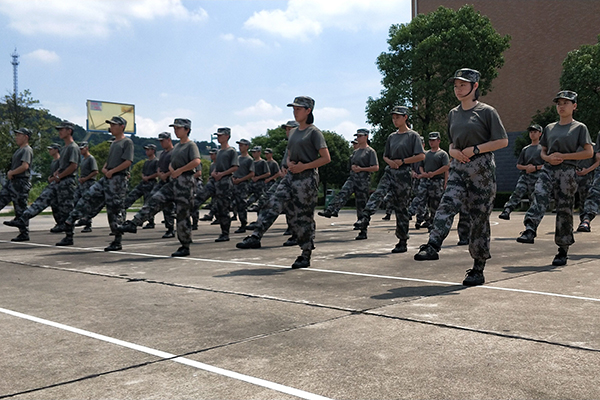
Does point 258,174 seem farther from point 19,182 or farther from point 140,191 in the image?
point 19,182

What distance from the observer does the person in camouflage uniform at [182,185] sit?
30.0ft

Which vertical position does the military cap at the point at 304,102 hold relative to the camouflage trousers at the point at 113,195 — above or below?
above

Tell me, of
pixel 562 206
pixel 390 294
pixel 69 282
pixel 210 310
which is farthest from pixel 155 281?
pixel 562 206

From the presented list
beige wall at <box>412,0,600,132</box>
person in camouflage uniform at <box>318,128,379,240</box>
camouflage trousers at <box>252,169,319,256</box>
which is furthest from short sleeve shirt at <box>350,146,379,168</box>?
beige wall at <box>412,0,600,132</box>

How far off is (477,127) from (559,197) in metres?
2.49

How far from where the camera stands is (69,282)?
679 cm

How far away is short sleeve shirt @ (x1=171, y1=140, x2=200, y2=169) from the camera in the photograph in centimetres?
924

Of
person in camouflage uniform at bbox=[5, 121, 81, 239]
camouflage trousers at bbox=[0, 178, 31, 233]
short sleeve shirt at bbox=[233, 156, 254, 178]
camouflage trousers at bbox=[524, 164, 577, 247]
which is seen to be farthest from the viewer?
short sleeve shirt at bbox=[233, 156, 254, 178]

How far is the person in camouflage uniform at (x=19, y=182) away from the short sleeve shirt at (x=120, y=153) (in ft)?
10.4

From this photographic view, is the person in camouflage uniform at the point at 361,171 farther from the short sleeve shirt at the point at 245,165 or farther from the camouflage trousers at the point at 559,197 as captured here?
the camouflage trousers at the point at 559,197

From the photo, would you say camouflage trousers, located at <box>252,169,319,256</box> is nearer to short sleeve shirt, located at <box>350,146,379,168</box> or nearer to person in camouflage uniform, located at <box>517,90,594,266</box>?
person in camouflage uniform, located at <box>517,90,594,266</box>

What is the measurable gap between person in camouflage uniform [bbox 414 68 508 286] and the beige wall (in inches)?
1699

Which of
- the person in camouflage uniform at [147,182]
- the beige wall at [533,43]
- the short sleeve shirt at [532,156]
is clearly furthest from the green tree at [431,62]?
the short sleeve shirt at [532,156]

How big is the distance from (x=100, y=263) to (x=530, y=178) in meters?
8.91
